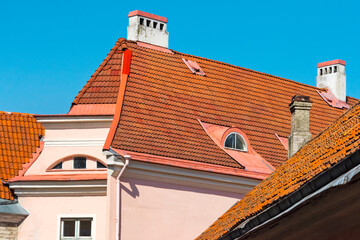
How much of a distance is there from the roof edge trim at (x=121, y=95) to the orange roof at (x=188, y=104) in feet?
0.40

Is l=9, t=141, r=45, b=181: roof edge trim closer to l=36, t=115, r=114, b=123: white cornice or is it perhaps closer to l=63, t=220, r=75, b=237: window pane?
l=36, t=115, r=114, b=123: white cornice

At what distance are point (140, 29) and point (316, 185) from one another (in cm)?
2004

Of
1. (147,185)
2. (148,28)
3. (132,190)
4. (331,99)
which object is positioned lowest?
(132,190)

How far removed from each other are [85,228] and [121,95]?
12.6ft

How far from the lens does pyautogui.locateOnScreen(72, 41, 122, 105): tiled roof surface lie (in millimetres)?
26031

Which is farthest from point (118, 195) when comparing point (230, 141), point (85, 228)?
point (230, 141)

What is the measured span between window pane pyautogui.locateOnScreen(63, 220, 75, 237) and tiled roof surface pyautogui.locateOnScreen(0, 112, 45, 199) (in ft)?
5.70

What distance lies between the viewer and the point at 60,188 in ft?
81.1

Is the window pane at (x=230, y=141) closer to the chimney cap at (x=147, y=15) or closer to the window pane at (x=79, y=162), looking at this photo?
the window pane at (x=79, y=162)

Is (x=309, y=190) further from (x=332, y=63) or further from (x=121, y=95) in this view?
(x=332, y=63)

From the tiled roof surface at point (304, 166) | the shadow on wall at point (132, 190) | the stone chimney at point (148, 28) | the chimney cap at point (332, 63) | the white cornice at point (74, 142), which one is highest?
the chimney cap at point (332, 63)

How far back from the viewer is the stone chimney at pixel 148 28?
28.6 meters

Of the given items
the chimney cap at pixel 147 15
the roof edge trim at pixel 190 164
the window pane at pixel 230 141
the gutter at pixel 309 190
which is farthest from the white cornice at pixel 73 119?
the gutter at pixel 309 190

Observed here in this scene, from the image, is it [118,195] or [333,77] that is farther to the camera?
[333,77]
